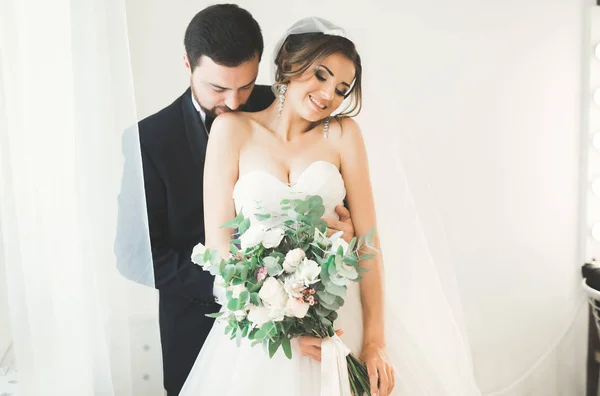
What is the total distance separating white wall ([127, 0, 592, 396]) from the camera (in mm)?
1805

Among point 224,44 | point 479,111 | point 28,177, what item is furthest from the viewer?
point 479,111

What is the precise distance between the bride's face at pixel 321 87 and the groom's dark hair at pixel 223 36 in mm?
134

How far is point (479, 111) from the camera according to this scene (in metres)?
1.89

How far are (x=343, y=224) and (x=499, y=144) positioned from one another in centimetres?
65

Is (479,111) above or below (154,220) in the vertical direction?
above

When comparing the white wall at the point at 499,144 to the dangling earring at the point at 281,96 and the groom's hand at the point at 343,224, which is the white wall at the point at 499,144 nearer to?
the dangling earring at the point at 281,96

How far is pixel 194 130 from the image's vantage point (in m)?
1.61

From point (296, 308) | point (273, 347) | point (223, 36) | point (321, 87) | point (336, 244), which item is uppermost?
point (223, 36)

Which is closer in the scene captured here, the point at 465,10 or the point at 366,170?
the point at 366,170

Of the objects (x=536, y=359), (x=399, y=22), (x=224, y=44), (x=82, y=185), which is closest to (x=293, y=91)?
(x=224, y=44)

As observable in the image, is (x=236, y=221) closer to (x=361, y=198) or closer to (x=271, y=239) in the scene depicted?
(x=271, y=239)

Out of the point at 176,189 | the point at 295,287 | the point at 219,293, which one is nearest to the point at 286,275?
the point at 295,287

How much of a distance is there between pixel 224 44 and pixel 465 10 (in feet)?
2.46

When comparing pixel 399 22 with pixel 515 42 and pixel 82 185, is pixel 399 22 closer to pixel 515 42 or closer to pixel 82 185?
pixel 515 42
